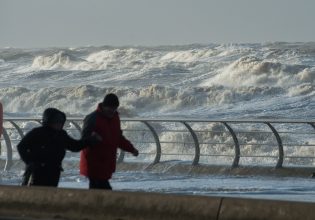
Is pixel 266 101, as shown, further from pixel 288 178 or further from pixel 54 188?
pixel 54 188

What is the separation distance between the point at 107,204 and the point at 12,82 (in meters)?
58.4

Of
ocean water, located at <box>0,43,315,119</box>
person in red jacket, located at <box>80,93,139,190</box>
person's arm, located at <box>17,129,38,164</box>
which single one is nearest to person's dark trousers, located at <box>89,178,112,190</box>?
person in red jacket, located at <box>80,93,139,190</box>

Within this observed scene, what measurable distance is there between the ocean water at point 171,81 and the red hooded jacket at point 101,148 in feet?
67.4

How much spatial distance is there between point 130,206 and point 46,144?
50.0 inches

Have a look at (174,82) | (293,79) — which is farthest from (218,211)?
(174,82)

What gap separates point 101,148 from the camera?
37.1 ft

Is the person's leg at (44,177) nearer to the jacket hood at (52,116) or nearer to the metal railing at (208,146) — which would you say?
the jacket hood at (52,116)

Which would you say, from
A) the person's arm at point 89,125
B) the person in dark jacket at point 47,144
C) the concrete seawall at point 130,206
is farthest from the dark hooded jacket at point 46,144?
the concrete seawall at point 130,206

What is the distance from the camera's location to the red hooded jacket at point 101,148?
11.3 metres

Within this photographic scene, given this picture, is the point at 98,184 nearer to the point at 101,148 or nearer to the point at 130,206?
the point at 101,148

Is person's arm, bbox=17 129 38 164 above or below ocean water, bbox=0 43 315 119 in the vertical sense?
above

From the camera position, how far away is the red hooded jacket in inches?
445

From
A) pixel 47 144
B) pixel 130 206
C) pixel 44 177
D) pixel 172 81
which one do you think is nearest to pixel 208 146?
pixel 44 177

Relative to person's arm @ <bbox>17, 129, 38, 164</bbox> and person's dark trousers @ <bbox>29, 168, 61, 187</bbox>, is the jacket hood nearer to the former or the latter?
person's arm @ <bbox>17, 129, 38, 164</bbox>
